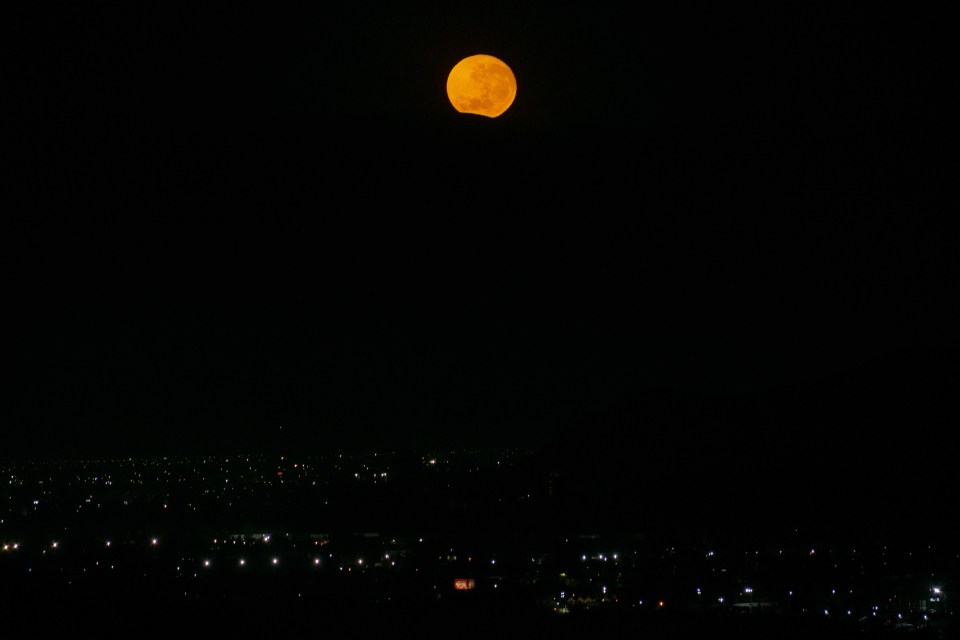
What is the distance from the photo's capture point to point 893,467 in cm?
2322

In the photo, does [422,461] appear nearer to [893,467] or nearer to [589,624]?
[893,467]

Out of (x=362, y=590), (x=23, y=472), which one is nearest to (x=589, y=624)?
(x=362, y=590)

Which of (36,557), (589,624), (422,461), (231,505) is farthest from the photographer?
(422,461)

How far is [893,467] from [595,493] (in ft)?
27.8

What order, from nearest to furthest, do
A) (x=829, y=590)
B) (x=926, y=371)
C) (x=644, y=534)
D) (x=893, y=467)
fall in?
1. (x=829, y=590)
2. (x=644, y=534)
3. (x=893, y=467)
4. (x=926, y=371)

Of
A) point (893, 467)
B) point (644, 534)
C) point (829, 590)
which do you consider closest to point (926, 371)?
point (893, 467)

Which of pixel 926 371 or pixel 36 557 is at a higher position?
pixel 926 371

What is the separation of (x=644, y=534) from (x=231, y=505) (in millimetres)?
16680

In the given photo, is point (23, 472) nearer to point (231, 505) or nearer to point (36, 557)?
point (231, 505)

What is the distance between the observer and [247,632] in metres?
7.82

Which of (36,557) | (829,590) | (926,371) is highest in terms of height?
(926,371)

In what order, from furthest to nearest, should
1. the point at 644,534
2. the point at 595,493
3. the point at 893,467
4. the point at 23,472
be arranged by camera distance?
1. the point at 23,472
2. the point at 595,493
3. the point at 893,467
4. the point at 644,534

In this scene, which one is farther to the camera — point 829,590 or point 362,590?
point 829,590

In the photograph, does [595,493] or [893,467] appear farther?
[595,493]
